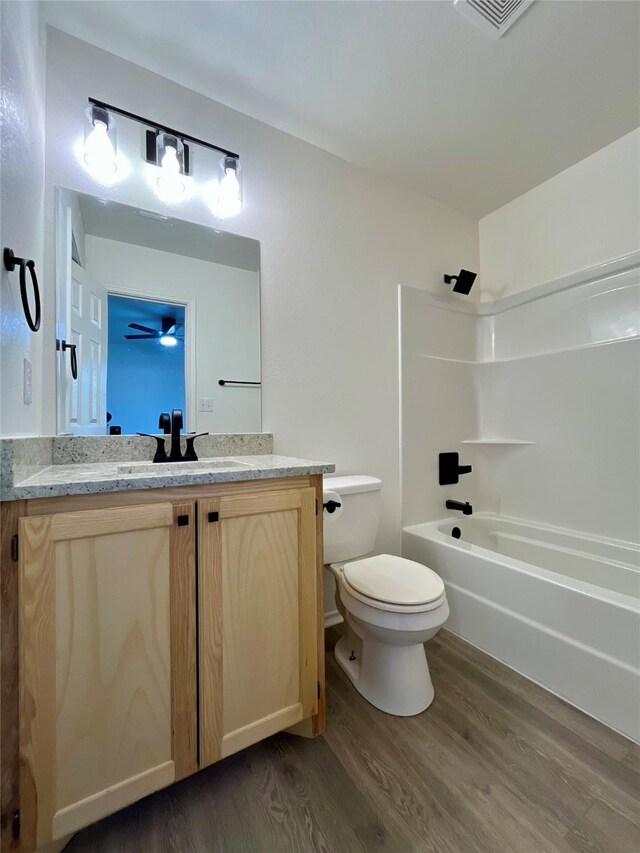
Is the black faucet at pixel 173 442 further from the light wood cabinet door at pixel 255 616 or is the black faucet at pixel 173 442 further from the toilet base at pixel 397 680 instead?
the toilet base at pixel 397 680

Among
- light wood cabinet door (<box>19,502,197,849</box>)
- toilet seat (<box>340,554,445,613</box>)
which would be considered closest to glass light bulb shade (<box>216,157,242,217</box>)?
light wood cabinet door (<box>19,502,197,849</box>)

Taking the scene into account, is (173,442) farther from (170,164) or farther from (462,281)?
(462,281)

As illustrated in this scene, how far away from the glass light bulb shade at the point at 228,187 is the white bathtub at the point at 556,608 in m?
1.83

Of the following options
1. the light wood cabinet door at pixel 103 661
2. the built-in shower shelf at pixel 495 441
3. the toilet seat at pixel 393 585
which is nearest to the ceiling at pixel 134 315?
the light wood cabinet door at pixel 103 661

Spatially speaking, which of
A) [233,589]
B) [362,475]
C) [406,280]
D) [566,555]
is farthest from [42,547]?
[566,555]

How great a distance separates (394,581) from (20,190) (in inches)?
66.0

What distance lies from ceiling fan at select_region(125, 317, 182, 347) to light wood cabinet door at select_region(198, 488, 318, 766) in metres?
0.83

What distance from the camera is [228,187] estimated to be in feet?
4.92

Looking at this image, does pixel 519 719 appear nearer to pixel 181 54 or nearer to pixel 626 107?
pixel 626 107

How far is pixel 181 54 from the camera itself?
1.34 metres

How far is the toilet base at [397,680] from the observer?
126 cm

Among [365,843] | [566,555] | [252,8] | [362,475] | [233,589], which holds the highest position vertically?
[252,8]

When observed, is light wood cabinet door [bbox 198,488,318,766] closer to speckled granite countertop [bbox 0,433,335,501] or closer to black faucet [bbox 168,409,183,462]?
speckled granite countertop [bbox 0,433,335,501]

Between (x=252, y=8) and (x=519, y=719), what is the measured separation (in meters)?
2.60
